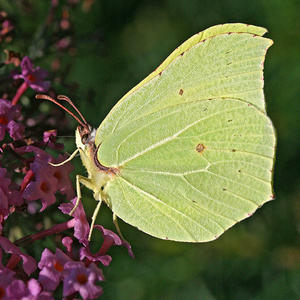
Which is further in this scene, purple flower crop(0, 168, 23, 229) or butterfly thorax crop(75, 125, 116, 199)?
butterfly thorax crop(75, 125, 116, 199)

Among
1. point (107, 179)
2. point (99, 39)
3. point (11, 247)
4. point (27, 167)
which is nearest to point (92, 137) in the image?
point (107, 179)

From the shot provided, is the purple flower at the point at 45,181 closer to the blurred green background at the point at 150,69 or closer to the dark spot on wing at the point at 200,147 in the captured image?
the blurred green background at the point at 150,69

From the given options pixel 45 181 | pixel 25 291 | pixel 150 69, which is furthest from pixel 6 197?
pixel 150 69

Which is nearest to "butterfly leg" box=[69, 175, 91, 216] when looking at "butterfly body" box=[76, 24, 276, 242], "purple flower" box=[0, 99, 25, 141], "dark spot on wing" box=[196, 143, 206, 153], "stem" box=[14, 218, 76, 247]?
"butterfly body" box=[76, 24, 276, 242]

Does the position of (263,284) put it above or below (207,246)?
below

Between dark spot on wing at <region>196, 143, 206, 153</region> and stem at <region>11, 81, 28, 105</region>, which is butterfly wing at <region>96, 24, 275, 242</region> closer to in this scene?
dark spot on wing at <region>196, 143, 206, 153</region>

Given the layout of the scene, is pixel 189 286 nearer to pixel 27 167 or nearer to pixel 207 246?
pixel 207 246
